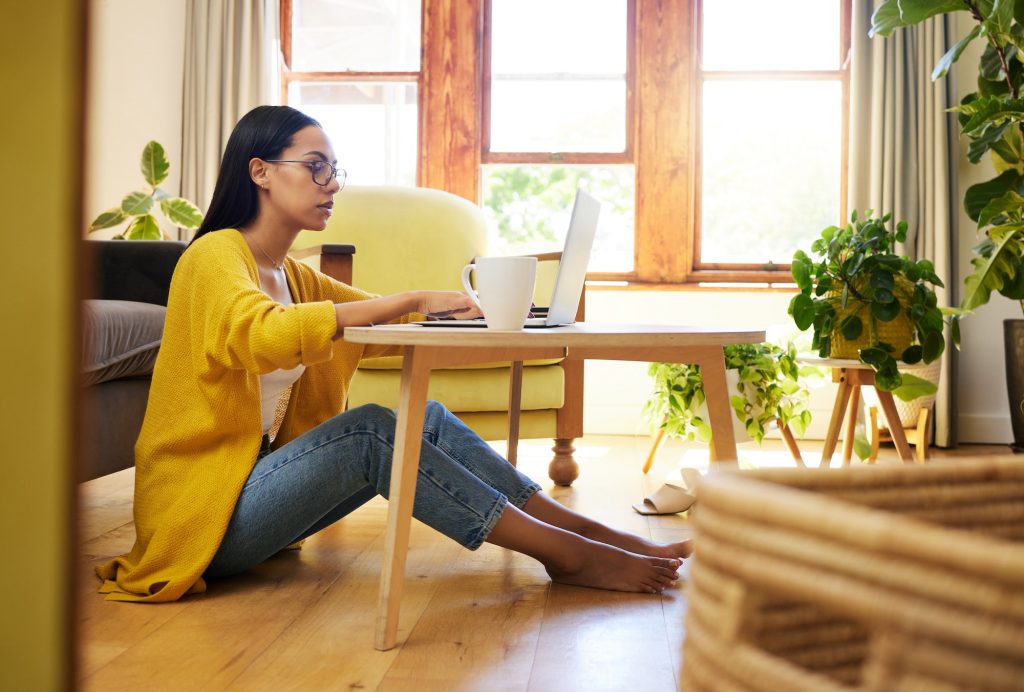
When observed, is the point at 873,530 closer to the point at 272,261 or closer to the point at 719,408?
the point at 719,408

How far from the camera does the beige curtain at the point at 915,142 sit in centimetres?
371

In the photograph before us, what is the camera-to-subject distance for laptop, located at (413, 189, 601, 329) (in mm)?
1454

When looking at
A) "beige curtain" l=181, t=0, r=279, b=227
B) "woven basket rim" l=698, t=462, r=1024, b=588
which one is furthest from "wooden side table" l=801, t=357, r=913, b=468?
"beige curtain" l=181, t=0, r=279, b=227

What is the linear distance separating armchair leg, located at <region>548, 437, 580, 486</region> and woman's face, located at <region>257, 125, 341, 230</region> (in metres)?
1.31

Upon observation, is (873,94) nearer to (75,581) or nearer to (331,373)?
(331,373)

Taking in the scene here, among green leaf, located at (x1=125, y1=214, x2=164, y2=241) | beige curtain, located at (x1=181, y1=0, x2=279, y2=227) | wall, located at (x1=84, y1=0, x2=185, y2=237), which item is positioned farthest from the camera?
beige curtain, located at (x1=181, y1=0, x2=279, y2=227)

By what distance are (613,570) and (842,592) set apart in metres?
1.39

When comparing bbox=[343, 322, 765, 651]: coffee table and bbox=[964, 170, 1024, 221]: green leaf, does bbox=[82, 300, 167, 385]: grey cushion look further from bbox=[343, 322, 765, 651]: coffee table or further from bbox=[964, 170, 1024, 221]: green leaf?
bbox=[964, 170, 1024, 221]: green leaf

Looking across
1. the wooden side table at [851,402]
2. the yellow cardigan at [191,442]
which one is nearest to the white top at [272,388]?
the yellow cardigan at [191,442]

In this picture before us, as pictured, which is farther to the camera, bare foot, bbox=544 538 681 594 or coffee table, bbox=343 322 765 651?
bare foot, bbox=544 538 681 594

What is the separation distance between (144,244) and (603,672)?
184cm

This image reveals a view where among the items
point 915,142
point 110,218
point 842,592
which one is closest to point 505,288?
point 842,592

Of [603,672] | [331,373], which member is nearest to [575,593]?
Answer: [603,672]

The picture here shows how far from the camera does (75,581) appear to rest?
0.67 feet
